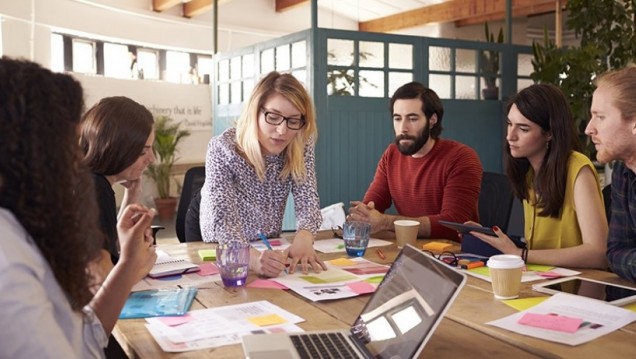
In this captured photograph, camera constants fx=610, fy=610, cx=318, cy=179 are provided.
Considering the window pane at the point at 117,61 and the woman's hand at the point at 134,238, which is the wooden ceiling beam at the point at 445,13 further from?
the woman's hand at the point at 134,238

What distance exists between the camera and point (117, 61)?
811 centimetres

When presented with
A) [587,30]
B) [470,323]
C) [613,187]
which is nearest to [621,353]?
[470,323]

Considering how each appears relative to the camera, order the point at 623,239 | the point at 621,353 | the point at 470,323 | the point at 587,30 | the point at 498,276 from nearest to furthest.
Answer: the point at 621,353
the point at 470,323
the point at 498,276
the point at 623,239
the point at 587,30

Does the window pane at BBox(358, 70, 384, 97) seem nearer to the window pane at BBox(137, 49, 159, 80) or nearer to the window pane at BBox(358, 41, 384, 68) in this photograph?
the window pane at BBox(358, 41, 384, 68)

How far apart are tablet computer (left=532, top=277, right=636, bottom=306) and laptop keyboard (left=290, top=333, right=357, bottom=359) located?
0.67 meters

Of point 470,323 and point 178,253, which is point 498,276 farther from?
point 178,253

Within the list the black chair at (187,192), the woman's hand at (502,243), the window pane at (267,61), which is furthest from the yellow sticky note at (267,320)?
the window pane at (267,61)

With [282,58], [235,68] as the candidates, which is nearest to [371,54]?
[282,58]

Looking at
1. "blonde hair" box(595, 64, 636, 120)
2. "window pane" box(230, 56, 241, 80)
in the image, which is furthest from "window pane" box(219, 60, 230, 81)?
"blonde hair" box(595, 64, 636, 120)

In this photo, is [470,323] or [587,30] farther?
[587,30]

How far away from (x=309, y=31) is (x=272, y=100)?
2.53 meters

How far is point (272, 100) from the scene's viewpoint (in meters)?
2.36

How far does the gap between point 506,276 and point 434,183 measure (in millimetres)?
1466

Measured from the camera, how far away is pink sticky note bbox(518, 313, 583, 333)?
1.36m
